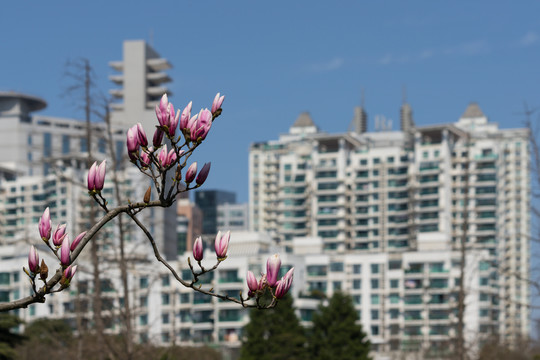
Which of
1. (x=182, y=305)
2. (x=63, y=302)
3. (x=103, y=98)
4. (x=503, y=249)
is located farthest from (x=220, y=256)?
(x=503, y=249)

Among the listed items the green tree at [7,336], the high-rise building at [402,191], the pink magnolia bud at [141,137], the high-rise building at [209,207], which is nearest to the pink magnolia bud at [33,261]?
the pink magnolia bud at [141,137]

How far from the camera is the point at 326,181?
464ft

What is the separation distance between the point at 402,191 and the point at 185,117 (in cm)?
13481

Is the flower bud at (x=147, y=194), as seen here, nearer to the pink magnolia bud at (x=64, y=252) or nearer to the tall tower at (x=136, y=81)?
the pink magnolia bud at (x=64, y=252)

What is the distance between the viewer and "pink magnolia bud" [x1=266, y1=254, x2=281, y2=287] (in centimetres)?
509

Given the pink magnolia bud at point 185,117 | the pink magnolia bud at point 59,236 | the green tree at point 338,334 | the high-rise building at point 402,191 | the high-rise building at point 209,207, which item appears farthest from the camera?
the high-rise building at point 209,207

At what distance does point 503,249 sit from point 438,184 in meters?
14.9

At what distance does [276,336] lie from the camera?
157ft

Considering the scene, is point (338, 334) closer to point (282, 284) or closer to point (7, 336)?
point (7, 336)

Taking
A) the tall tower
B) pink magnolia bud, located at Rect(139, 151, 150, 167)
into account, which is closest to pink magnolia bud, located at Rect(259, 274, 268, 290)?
pink magnolia bud, located at Rect(139, 151, 150, 167)

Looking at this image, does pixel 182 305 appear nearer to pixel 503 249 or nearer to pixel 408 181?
pixel 408 181

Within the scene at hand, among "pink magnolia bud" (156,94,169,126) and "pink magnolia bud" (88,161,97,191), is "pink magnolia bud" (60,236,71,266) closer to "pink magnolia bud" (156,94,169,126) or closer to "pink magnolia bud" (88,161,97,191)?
"pink magnolia bud" (88,161,97,191)

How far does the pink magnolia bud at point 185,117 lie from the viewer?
5.12m

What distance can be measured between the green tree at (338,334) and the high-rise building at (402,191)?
273ft
